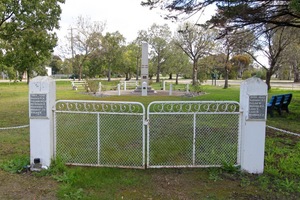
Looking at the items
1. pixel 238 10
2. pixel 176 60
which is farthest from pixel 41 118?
pixel 176 60

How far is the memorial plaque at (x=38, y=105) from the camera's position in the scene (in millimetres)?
4286

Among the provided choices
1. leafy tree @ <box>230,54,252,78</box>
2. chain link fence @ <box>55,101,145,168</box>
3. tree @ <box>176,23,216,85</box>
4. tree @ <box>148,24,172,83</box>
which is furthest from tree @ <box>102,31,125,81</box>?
chain link fence @ <box>55,101,145,168</box>

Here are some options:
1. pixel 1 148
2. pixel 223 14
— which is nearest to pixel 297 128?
pixel 223 14

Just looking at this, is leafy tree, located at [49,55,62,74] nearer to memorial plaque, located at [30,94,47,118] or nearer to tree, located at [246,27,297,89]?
tree, located at [246,27,297,89]

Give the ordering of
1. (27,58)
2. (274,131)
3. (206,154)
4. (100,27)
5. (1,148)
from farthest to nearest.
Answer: (100,27) → (27,58) → (274,131) → (1,148) → (206,154)

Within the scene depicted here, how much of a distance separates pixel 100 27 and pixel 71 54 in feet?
19.3

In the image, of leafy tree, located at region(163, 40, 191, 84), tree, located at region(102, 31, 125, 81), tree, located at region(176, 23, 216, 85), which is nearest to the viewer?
tree, located at region(176, 23, 216, 85)

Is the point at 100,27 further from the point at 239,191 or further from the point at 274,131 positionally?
the point at 239,191

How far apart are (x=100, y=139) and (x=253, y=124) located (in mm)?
3233

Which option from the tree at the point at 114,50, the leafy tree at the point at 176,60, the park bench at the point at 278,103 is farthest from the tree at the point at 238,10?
the tree at the point at 114,50

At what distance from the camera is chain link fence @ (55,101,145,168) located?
4703mm

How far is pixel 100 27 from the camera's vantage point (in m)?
39.3

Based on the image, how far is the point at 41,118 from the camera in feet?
14.3

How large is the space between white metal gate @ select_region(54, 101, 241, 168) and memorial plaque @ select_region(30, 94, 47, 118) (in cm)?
24
